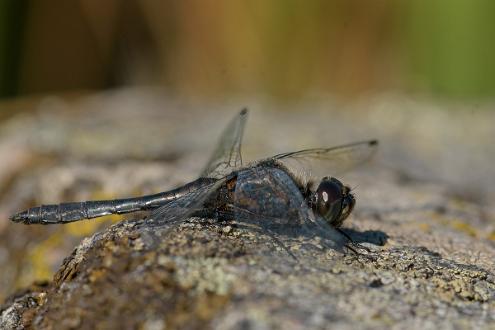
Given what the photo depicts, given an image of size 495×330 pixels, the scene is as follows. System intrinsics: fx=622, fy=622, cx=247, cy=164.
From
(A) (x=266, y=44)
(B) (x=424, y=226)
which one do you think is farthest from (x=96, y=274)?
(A) (x=266, y=44)

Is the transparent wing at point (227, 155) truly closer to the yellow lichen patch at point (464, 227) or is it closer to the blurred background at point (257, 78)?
the blurred background at point (257, 78)

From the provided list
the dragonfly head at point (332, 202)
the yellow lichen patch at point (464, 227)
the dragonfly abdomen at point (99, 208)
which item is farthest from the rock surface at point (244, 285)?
the yellow lichen patch at point (464, 227)

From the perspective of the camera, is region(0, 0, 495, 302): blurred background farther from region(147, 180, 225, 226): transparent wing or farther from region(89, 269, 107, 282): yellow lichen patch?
region(89, 269, 107, 282): yellow lichen patch

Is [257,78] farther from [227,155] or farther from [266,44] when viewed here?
[227,155]

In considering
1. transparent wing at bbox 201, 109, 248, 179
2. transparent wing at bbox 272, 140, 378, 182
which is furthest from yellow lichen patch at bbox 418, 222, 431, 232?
transparent wing at bbox 201, 109, 248, 179

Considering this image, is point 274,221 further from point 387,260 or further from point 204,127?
point 204,127
